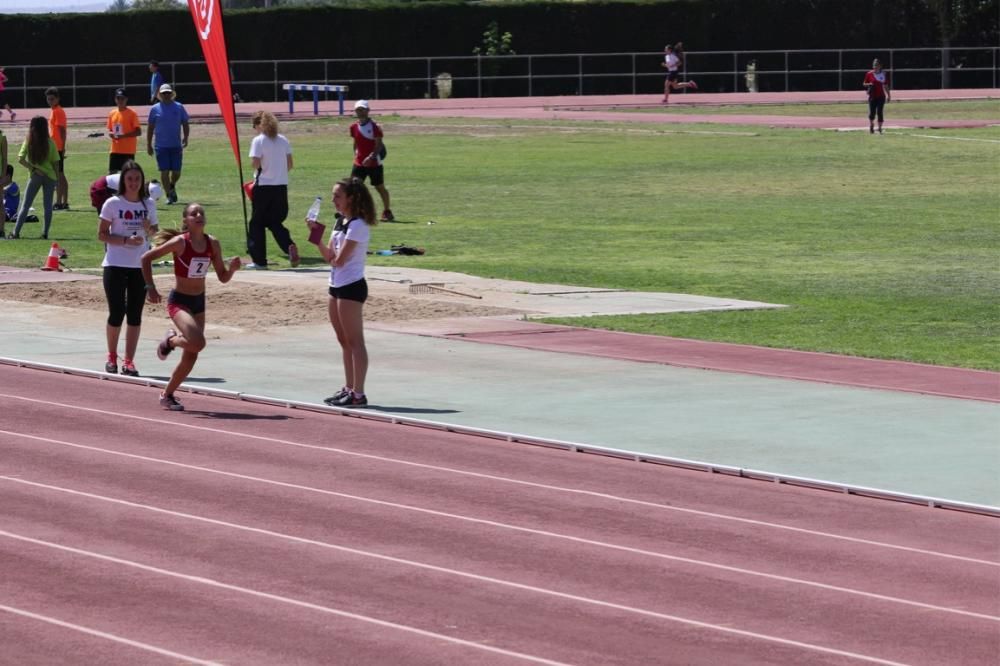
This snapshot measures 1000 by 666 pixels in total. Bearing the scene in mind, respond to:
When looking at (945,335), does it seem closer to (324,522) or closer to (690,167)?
(324,522)

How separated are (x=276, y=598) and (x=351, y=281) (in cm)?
551

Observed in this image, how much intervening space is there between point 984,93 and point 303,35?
23.9 m

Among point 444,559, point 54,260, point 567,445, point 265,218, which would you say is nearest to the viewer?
point 444,559

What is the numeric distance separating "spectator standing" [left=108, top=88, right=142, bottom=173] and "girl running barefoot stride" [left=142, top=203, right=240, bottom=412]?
1506 centimetres

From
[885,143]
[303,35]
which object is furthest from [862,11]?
[885,143]

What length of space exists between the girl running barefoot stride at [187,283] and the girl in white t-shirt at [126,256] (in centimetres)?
109

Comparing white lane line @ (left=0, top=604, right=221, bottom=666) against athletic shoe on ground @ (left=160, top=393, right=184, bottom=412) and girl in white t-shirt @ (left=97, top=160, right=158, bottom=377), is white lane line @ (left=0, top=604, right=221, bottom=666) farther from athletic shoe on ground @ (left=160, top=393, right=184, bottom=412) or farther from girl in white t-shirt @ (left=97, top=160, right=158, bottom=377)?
girl in white t-shirt @ (left=97, top=160, right=158, bottom=377)

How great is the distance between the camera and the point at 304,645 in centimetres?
812

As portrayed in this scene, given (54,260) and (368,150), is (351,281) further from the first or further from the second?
(368,150)

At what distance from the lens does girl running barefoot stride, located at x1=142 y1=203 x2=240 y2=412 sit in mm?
14062

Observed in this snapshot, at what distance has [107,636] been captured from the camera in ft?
26.9

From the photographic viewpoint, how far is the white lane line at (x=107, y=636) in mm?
7898

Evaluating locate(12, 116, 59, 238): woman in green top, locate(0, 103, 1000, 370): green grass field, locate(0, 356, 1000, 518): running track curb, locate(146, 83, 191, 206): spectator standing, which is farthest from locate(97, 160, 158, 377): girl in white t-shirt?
locate(146, 83, 191, 206): spectator standing

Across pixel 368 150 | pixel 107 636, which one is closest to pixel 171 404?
pixel 107 636
